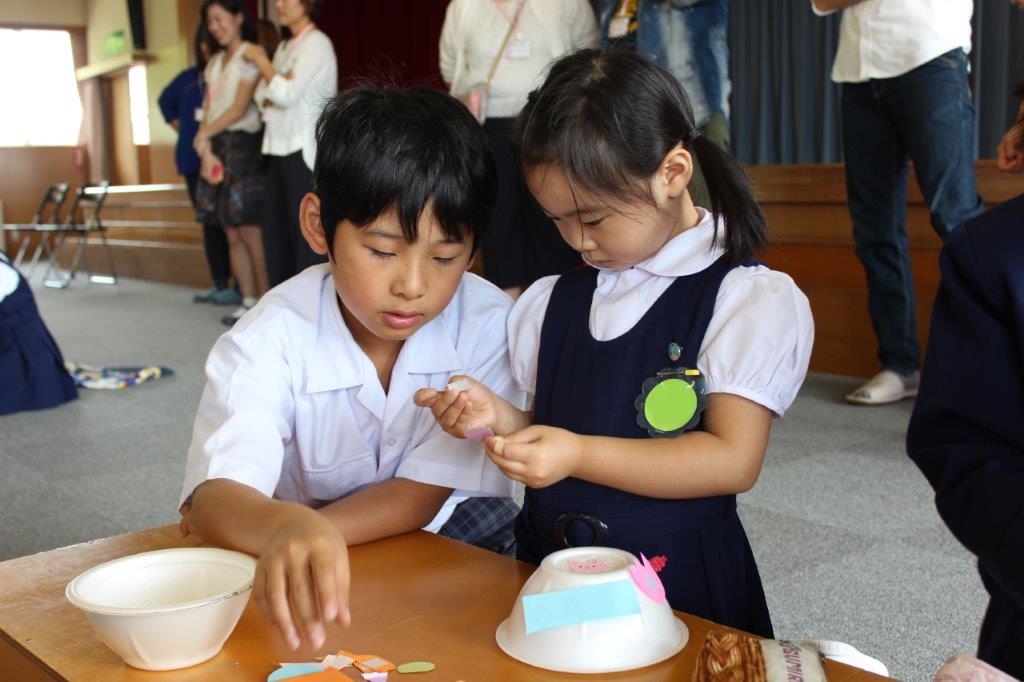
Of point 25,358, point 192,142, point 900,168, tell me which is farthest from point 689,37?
point 192,142

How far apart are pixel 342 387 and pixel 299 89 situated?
10.5 feet

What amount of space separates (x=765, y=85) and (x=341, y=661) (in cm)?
470

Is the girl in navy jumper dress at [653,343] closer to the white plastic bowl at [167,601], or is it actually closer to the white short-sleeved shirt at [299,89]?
the white plastic bowl at [167,601]

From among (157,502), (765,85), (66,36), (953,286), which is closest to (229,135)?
(765,85)

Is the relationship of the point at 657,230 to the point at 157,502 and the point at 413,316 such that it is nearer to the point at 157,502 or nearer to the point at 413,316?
the point at 413,316

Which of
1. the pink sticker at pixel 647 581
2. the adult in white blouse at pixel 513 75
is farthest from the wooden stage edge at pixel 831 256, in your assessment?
the pink sticker at pixel 647 581

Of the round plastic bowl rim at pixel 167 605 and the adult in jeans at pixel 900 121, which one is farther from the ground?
the adult in jeans at pixel 900 121

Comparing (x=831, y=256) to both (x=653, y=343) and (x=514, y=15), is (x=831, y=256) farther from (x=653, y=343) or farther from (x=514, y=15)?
(x=653, y=343)

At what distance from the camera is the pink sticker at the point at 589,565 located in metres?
0.76

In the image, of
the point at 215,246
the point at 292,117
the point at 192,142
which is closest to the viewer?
the point at 292,117

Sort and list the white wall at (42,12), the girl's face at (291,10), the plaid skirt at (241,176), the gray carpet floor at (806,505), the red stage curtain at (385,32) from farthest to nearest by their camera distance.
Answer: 1. the white wall at (42,12)
2. the red stage curtain at (385,32)
3. the plaid skirt at (241,176)
4. the girl's face at (291,10)
5. the gray carpet floor at (806,505)

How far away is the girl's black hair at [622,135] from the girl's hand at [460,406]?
217 mm

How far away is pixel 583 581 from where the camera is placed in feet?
2.41

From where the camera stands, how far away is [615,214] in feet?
3.37
